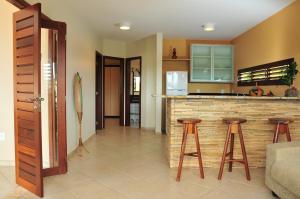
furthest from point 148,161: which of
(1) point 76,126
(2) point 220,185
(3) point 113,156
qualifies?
(1) point 76,126

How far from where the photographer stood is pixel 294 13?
3.81 metres

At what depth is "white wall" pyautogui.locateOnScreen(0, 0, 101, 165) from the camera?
3.42 m

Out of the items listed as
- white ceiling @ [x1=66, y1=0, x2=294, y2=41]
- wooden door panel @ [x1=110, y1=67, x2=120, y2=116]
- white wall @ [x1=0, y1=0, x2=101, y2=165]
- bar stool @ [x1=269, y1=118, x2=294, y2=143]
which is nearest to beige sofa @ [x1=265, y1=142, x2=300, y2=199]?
bar stool @ [x1=269, y1=118, x2=294, y2=143]

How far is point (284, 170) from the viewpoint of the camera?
225cm

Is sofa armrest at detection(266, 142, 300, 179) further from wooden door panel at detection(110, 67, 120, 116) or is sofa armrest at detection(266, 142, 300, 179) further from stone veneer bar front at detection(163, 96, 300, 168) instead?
wooden door panel at detection(110, 67, 120, 116)

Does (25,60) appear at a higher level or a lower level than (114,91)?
higher

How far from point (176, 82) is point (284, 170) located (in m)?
3.99

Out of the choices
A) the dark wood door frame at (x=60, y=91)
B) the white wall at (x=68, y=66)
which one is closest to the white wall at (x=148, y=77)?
the white wall at (x=68, y=66)

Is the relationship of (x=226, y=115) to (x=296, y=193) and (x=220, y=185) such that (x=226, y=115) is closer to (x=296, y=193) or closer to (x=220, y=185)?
(x=220, y=185)

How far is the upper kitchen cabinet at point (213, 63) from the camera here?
6453 millimetres

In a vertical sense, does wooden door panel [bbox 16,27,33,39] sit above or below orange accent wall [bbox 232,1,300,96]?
below

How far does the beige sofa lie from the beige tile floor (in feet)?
0.78

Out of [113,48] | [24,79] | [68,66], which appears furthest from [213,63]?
[24,79]

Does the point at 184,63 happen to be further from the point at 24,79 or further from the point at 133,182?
the point at 24,79
